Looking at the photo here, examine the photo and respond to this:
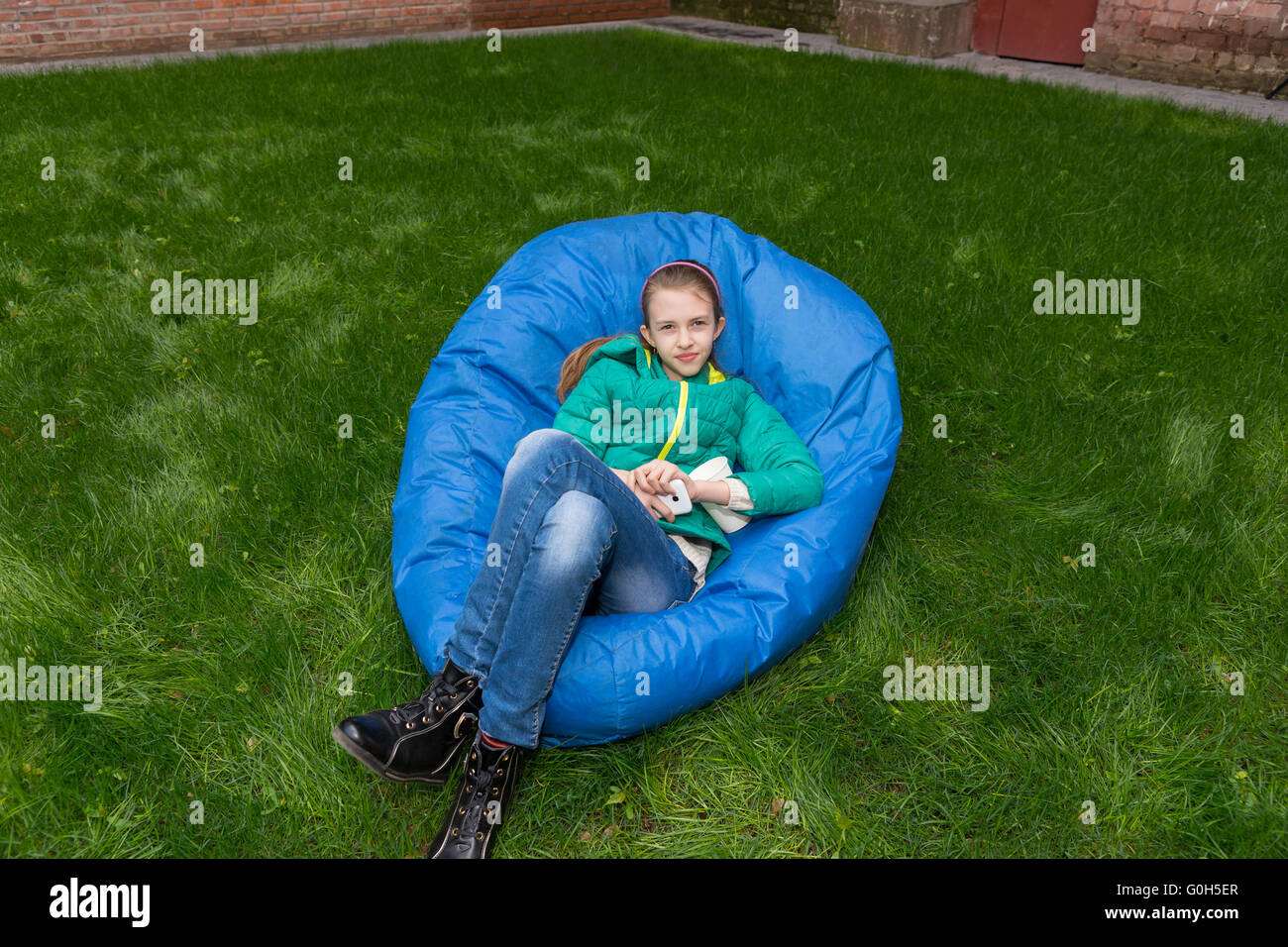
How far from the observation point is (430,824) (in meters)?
2.05

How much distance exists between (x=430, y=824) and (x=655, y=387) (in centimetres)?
133

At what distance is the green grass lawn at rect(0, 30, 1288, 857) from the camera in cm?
207

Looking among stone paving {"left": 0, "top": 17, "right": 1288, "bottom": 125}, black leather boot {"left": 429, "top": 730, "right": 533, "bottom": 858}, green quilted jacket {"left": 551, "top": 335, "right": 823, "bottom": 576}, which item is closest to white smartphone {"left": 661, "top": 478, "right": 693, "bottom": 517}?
green quilted jacket {"left": 551, "top": 335, "right": 823, "bottom": 576}

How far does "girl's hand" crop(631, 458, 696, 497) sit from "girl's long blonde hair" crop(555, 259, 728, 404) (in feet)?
1.79

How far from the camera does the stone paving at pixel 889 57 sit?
7281 mm

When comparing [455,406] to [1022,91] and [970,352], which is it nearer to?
[970,352]

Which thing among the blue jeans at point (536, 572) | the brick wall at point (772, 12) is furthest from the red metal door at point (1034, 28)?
the blue jeans at point (536, 572)

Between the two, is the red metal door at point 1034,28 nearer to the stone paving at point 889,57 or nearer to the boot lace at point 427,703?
→ the stone paving at point 889,57

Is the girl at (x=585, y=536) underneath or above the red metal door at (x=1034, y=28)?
underneath

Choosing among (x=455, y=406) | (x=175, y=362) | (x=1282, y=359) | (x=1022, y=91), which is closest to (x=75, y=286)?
(x=175, y=362)

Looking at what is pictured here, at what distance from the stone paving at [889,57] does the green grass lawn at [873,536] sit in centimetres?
157

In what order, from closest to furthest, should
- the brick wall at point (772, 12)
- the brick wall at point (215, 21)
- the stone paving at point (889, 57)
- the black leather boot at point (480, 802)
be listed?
the black leather boot at point (480, 802), the stone paving at point (889, 57), the brick wall at point (215, 21), the brick wall at point (772, 12)

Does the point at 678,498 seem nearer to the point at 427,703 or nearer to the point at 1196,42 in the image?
the point at 427,703

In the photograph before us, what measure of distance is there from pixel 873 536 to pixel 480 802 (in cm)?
149
